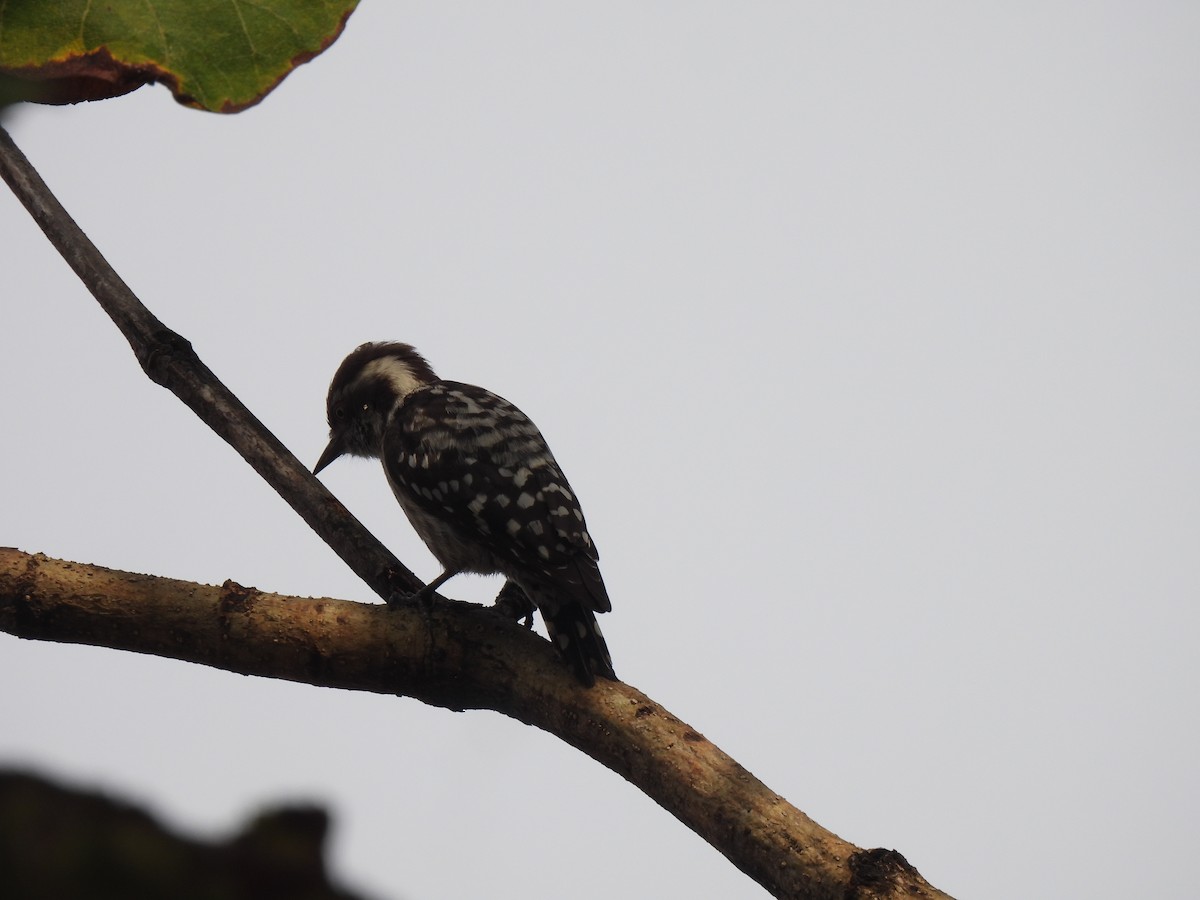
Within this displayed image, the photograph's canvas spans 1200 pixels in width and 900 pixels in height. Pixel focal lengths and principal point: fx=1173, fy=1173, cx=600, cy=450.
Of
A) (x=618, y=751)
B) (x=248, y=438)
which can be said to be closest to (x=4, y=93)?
(x=248, y=438)

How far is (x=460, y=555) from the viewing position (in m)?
4.83

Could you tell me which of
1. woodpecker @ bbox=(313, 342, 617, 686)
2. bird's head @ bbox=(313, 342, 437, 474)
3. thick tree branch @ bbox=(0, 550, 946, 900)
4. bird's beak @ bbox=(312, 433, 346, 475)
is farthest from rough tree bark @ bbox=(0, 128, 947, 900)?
bird's beak @ bbox=(312, 433, 346, 475)

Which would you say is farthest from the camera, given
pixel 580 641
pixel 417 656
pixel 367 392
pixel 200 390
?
pixel 367 392

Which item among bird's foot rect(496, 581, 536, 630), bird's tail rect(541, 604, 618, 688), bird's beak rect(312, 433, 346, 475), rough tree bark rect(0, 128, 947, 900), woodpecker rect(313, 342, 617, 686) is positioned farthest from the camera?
bird's beak rect(312, 433, 346, 475)

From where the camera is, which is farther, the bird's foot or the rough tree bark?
the bird's foot

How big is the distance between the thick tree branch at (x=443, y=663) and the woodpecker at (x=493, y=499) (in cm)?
36

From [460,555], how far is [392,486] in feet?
1.97

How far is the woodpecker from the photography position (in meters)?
4.19

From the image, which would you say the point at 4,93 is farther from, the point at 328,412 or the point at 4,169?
the point at 328,412

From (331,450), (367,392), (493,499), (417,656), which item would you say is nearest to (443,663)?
(417,656)

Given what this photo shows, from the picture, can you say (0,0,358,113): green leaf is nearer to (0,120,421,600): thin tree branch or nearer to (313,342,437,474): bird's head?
(0,120,421,600): thin tree branch

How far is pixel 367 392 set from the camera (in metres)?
5.90

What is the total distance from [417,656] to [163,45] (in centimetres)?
163

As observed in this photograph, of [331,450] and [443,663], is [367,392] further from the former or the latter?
[443,663]
